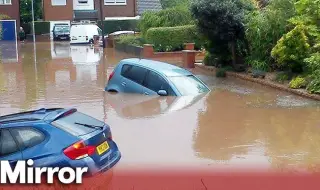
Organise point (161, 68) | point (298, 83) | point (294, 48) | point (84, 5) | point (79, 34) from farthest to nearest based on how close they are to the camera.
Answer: point (84, 5) < point (79, 34) < point (294, 48) < point (298, 83) < point (161, 68)

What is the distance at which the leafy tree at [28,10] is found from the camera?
62.9 meters

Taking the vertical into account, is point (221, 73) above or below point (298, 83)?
below

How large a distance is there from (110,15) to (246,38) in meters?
42.5

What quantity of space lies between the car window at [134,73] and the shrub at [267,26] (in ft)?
20.0

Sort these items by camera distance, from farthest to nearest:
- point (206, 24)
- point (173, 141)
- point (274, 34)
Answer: point (206, 24) < point (274, 34) < point (173, 141)

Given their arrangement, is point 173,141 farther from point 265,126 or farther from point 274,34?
point 274,34

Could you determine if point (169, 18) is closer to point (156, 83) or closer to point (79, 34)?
point (79, 34)

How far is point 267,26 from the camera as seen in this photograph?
19.7m

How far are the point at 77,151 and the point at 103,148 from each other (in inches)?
21.8

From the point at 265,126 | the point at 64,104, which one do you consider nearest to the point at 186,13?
the point at 64,104

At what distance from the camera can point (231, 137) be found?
36.6ft

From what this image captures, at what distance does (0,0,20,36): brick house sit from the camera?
58.9 meters

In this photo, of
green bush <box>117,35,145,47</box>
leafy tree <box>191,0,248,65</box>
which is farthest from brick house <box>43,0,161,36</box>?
leafy tree <box>191,0,248,65</box>

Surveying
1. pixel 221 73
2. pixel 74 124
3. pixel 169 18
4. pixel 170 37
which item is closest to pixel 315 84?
pixel 221 73
